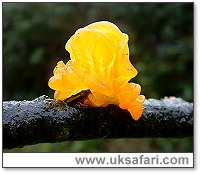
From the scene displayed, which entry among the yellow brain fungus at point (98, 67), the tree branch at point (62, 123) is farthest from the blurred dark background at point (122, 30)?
the yellow brain fungus at point (98, 67)

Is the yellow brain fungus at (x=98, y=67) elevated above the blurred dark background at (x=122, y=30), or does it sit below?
below

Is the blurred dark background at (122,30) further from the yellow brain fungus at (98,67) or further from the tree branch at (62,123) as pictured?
the yellow brain fungus at (98,67)

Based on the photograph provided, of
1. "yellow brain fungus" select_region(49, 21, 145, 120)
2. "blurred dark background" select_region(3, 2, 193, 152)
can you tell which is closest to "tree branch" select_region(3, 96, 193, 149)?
"yellow brain fungus" select_region(49, 21, 145, 120)

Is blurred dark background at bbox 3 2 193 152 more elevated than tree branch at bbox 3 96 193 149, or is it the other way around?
blurred dark background at bbox 3 2 193 152

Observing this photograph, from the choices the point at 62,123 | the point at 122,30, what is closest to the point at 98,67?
the point at 62,123

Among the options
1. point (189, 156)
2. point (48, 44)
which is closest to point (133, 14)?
point (48, 44)

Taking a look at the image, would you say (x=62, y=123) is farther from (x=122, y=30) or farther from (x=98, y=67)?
(x=122, y=30)

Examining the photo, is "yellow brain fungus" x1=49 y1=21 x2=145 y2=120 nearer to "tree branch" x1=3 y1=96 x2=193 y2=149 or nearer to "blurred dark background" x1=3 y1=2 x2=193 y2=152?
"tree branch" x1=3 y1=96 x2=193 y2=149
